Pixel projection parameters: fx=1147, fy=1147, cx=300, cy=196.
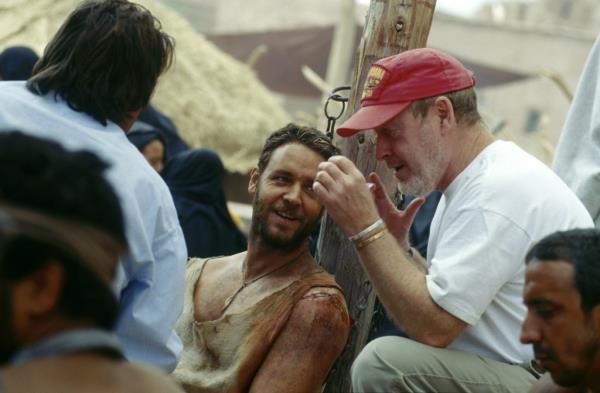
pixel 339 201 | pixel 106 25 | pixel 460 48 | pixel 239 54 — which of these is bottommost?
pixel 460 48

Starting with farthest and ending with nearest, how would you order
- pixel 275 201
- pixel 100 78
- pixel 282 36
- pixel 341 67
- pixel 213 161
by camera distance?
pixel 282 36 → pixel 341 67 → pixel 213 161 → pixel 275 201 → pixel 100 78

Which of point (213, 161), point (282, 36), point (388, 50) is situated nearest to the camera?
point (388, 50)

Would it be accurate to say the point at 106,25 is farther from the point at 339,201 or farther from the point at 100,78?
the point at 339,201

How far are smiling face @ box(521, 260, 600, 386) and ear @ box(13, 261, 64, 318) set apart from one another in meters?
1.52

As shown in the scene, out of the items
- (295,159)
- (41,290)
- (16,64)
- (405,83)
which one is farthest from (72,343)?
(16,64)

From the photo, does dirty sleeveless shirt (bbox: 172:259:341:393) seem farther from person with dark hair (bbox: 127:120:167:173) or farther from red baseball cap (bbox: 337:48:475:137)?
person with dark hair (bbox: 127:120:167:173)

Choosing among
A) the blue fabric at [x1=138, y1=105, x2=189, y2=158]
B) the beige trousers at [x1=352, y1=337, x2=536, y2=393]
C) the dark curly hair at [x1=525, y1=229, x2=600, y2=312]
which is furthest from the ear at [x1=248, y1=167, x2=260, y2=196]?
the blue fabric at [x1=138, y1=105, x2=189, y2=158]

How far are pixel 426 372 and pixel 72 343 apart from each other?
6.36 ft

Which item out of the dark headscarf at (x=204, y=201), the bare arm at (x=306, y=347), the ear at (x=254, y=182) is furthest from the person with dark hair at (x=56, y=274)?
the dark headscarf at (x=204, y=201)

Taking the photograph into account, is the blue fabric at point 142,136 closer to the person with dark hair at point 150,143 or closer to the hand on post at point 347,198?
the person with dark hair at point 150,143

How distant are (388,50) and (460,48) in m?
31.6

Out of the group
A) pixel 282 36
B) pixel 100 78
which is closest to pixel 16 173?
pixel 100 78

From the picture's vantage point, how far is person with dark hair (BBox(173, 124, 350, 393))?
429 centimetres

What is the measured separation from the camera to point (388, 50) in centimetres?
498
